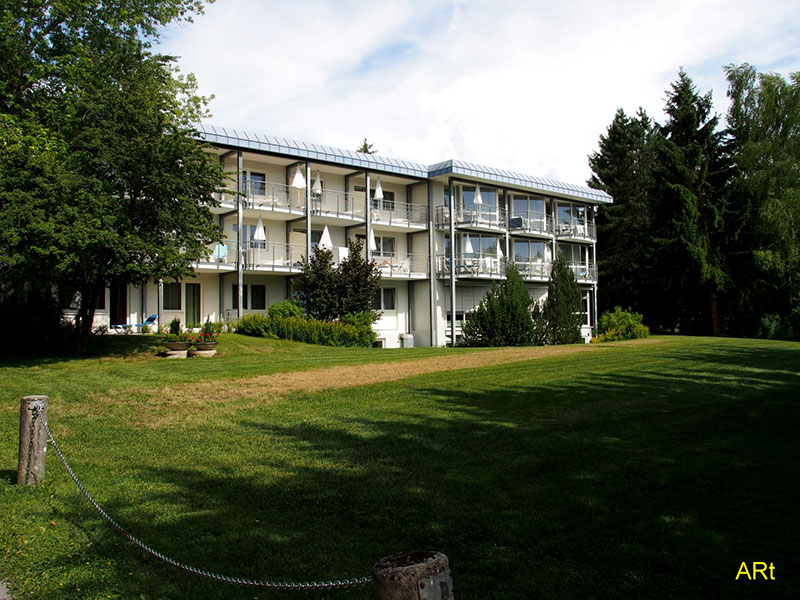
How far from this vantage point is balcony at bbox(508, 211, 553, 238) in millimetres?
38656

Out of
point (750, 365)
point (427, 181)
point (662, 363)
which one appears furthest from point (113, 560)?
point (427, 181)

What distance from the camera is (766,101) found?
3825 centimetres

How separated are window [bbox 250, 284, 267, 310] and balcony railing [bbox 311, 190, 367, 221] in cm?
445

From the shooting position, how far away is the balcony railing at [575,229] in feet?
137

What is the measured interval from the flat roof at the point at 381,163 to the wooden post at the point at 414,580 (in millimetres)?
24850

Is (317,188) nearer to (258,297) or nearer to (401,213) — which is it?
(258,297)

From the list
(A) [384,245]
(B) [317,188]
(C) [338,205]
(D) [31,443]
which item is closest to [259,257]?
(B) [317,188]

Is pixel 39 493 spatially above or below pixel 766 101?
below

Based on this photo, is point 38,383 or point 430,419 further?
point 38,383

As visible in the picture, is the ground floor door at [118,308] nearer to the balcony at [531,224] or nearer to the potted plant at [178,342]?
the potted plant at [178,342]

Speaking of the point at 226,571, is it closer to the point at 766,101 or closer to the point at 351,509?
the point at 351,509

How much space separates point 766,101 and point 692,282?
11.3 m

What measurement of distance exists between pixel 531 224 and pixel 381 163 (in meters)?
11.5

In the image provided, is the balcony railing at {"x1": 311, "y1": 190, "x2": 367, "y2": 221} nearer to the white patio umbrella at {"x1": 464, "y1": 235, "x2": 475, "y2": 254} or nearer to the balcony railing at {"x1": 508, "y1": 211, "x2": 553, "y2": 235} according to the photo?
the white patio umbrella at {"x1": 464, "y1": 235, "x2": 475, "y2": 254}
